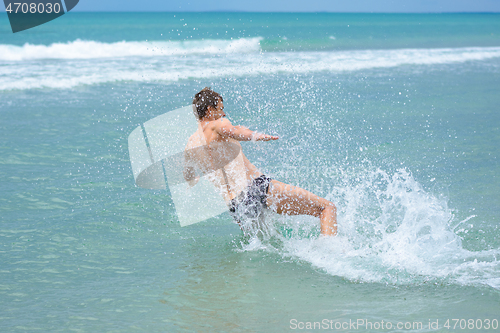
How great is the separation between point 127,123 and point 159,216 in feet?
14.6

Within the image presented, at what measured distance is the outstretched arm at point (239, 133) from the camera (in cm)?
400

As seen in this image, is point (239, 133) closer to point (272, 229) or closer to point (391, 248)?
point (272, 229)

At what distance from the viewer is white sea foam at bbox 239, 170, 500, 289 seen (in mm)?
4102

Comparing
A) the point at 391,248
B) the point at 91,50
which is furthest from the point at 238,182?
the point at 91,50

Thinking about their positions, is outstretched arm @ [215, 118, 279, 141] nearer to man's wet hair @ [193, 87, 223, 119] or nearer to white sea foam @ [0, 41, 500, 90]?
man's wet hair @ [193, 87, 223, 119]

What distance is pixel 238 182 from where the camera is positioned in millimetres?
4617

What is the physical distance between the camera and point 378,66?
1852 cm

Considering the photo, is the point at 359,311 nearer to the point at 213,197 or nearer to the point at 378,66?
the point at 213,197

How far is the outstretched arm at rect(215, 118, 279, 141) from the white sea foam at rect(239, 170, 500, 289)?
3.83 ft

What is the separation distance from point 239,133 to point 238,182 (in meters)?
0.62

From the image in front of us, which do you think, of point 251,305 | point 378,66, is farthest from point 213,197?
point 378,66

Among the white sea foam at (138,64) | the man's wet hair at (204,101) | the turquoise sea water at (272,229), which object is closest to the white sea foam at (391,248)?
the turquoise sea water at (272,229)

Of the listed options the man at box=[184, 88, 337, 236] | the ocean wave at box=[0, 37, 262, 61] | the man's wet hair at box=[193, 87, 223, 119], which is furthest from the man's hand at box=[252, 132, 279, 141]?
the ocean wave at box=[0, 37, 262, 61]

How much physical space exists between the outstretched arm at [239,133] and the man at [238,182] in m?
0.08
